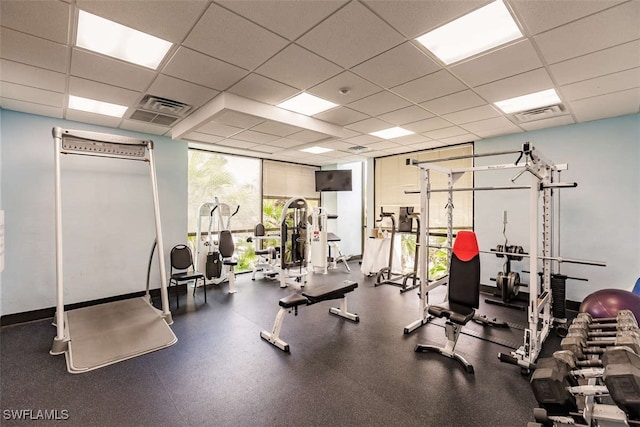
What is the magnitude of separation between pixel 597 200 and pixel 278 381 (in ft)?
15.9

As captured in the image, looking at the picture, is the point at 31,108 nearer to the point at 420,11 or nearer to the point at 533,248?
the point at 420,11

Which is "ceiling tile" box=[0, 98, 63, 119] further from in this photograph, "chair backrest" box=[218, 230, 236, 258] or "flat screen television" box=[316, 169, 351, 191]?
"flat screen television" box=[316, 169, 351, 191]

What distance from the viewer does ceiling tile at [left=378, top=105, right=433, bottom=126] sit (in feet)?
12.0

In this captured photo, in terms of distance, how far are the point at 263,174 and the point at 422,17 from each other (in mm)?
5358

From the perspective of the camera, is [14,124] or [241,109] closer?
[241,109]

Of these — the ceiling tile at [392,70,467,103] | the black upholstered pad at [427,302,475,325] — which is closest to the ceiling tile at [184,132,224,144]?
the ceiling tile at [392,70,467,103]

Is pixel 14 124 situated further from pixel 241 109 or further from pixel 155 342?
pixel 155 342

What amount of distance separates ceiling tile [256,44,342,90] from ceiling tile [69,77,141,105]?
1.60 meters

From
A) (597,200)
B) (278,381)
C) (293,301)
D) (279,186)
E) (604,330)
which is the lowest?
(278,381)

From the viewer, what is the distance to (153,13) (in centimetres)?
187

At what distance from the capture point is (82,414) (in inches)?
81.4

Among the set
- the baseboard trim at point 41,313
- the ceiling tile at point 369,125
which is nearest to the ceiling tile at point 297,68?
the ceiling tile at point 369,125

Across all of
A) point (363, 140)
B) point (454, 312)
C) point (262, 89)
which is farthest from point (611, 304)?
point (262, 89)

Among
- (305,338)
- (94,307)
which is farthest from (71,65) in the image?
(305,338)
